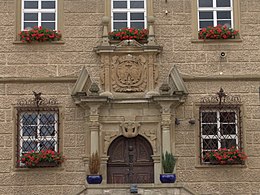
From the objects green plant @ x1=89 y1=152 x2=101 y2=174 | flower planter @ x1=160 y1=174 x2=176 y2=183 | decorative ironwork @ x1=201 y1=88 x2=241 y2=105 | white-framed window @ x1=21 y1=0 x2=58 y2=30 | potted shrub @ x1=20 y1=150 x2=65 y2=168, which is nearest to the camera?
flower planter @ x1=160 y1=174 x2=176 y2=183

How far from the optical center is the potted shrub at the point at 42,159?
1451 centimetres

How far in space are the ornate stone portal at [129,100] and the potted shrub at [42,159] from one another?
0.68m

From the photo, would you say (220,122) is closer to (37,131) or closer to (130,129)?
(130,129)

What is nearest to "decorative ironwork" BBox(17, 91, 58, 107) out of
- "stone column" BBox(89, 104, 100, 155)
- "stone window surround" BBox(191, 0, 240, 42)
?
"stone column" BBox(89, 104, 100, 155)

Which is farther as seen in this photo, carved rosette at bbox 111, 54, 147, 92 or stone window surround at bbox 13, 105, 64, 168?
carved rosette at bbox 111, 54, 147, 92

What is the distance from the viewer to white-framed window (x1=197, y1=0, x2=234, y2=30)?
15.6m

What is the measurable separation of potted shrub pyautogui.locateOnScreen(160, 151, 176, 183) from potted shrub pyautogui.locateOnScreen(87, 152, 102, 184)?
4.27 feet

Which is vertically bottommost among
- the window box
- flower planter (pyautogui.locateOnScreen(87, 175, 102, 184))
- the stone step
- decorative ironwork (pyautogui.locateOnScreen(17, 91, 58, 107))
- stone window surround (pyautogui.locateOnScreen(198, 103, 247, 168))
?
the stone step

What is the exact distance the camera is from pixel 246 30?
50.5 feet

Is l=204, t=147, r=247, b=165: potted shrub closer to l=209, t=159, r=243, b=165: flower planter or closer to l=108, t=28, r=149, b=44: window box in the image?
l=209, t=159, r=243, b=165: flower planter

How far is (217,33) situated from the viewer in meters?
15.2

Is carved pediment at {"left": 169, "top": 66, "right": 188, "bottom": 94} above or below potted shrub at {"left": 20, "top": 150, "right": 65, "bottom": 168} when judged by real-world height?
above

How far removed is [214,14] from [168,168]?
4.03 metres

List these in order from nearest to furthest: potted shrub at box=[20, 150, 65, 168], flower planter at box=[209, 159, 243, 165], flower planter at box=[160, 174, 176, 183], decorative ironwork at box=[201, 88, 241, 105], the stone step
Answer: the stone step → flower planter at box=[160, 174, 176, 183] → potted shrub at box=[20, 150, 65, 168] → flower planter at box=[209, 159, 243, 165] → decorative ironwork at box=[201, 88, 241, 105]
